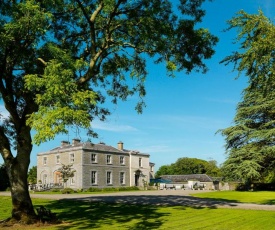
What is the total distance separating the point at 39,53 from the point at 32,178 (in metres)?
57.3

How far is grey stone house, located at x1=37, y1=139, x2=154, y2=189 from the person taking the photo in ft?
164

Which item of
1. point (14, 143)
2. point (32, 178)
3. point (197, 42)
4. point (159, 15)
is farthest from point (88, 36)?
point (32, 178)

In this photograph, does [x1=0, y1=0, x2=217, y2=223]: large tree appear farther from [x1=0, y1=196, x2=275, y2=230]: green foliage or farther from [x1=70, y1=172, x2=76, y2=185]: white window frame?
[x1=70, y1=172, x2=76, y2=185]: white window frame

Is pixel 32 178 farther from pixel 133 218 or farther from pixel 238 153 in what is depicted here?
pixel 133 218

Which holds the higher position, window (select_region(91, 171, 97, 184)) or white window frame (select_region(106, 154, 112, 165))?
white window frame (select_region(106, 154, 112, 165))

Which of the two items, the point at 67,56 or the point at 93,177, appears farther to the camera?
the point at 93,177

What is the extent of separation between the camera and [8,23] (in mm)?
10258

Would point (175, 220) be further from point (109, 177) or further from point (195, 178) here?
point (195, 178)

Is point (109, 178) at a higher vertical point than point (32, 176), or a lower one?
lower

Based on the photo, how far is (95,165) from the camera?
51812 millimetres

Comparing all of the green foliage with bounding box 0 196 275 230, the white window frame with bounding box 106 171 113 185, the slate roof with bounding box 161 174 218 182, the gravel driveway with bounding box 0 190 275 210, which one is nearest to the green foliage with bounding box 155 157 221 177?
the slate roof with bounding box 161 174 218 182

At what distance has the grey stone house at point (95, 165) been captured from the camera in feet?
164

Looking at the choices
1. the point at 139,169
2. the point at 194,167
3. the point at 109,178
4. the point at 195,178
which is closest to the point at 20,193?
the point at 109,178

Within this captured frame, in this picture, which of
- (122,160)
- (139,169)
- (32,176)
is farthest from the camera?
(32,176)
